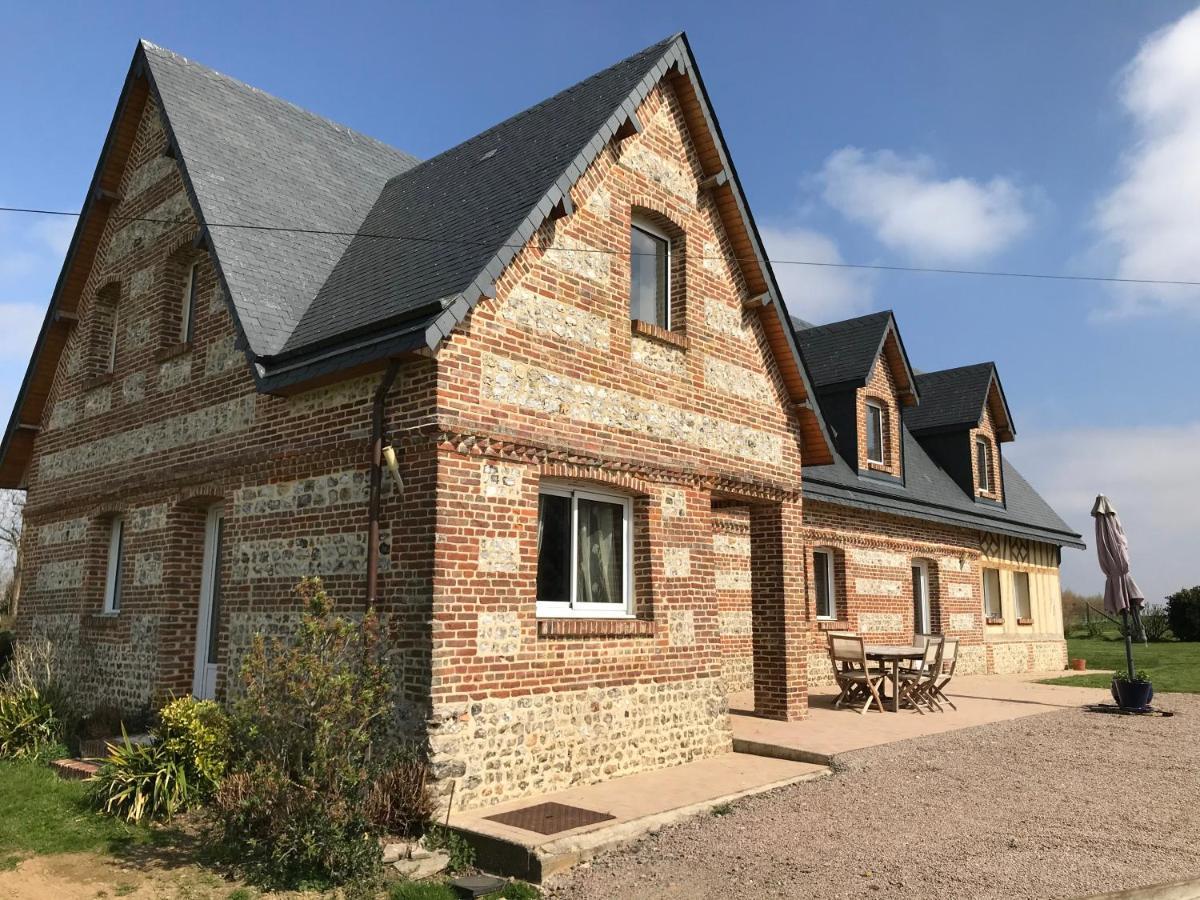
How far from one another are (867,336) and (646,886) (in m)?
14.6

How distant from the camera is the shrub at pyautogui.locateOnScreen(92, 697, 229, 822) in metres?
7.69

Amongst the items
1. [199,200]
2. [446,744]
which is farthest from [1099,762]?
[199,200]

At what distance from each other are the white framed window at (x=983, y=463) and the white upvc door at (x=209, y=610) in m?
17.8

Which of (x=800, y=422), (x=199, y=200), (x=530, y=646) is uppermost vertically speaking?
(x=199, y=200)

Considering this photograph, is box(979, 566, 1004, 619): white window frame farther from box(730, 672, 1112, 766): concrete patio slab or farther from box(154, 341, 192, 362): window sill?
box(154, 341, 192, 362): window sill

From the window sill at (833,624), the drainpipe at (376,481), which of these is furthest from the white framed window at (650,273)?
the window sill at (833,624)

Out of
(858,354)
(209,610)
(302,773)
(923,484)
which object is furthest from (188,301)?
(923,484)

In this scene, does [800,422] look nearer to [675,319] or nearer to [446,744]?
[675,319]

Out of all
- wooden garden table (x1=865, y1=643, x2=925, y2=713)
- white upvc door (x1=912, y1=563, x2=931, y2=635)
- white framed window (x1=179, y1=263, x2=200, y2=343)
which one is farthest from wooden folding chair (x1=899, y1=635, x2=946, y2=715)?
white framed window (x1=179, y1=263, x2=200, y2=343)

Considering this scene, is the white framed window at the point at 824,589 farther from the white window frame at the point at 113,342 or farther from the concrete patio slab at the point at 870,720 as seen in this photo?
the white window frame at the point at 113,342

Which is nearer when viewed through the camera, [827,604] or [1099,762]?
[1099,762]

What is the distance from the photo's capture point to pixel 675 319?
10.6 m

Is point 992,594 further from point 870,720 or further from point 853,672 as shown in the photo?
point 870,720

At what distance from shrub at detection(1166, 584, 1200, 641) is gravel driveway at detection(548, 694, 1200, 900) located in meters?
29.8
